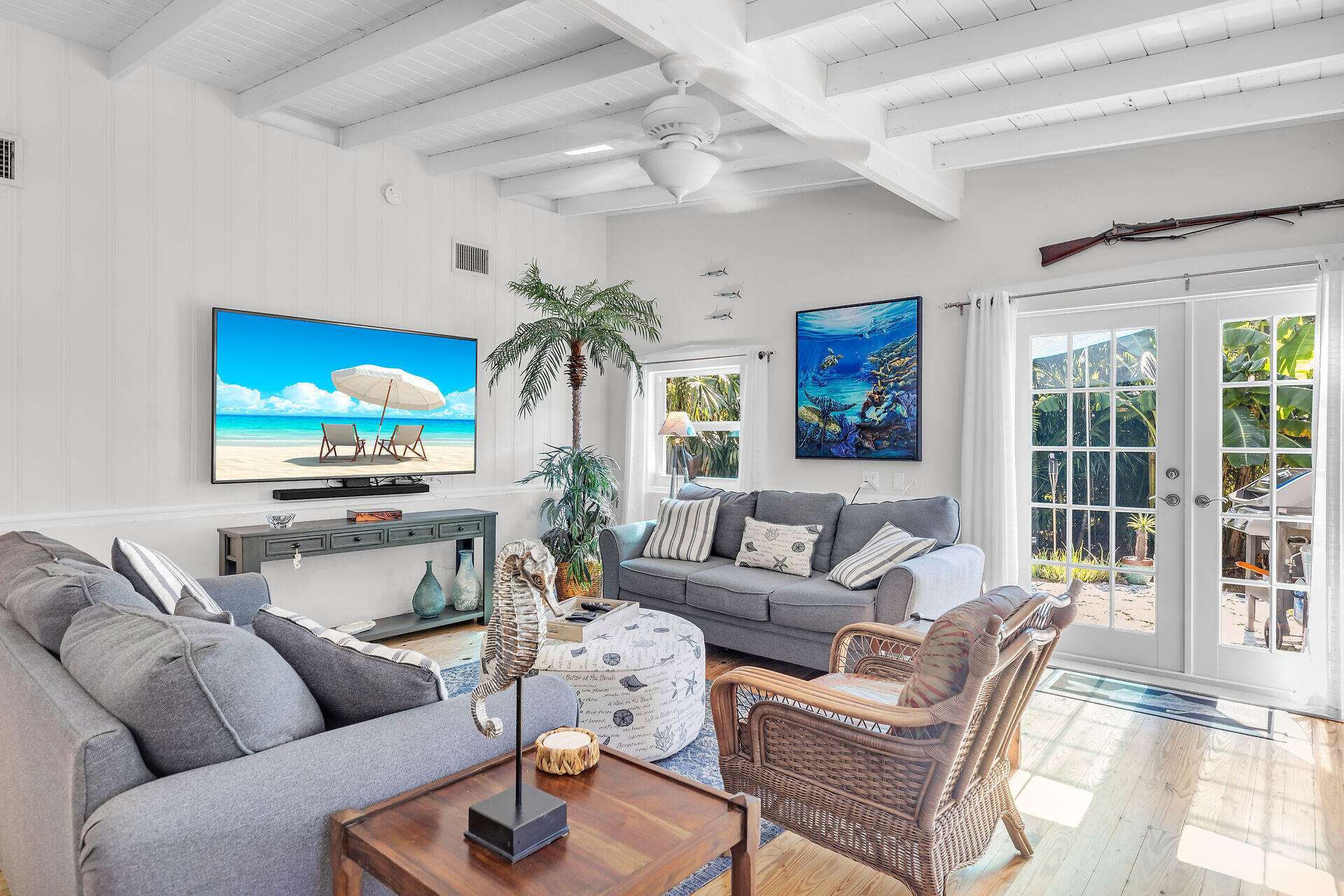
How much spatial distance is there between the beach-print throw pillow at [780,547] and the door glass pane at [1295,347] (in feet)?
7.37

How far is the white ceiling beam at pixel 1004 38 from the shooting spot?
2535mm

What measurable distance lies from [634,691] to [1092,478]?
278 cm

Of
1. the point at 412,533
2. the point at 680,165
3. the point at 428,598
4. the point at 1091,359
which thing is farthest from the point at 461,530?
the point at 1091,359

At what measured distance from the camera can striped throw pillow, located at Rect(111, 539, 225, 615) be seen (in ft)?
7.02

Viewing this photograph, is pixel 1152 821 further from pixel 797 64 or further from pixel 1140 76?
pixel 797 64

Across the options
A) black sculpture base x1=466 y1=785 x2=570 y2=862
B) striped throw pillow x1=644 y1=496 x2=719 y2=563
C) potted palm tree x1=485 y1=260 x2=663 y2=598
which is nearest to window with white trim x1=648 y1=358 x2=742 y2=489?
potted palm tree x1=485 y1=260 x2=663 y2=598

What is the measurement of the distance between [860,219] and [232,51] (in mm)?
3461

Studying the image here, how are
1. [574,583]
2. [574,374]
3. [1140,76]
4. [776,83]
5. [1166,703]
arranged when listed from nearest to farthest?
[776,83]
[1140,76]
[1166,703]
[574,583]
[574,374]

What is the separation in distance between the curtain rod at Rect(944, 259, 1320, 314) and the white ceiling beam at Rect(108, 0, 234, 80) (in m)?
3.72

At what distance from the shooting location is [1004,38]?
9.25 feet

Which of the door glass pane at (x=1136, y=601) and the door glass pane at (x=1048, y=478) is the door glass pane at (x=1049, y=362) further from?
the door glass pane at (x=1136, y=601)

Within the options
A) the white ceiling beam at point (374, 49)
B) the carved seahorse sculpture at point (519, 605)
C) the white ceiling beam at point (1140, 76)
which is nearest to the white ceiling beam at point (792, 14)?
the white ceiling beam at point (374, 49)

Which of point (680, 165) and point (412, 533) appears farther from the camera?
point (412, 533)

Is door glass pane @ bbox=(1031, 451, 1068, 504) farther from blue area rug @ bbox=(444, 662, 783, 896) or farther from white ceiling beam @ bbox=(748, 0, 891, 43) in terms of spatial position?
white ceiling beam @ bbox=(748, 0, 891, 43)
